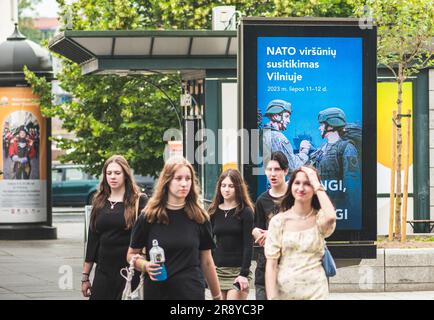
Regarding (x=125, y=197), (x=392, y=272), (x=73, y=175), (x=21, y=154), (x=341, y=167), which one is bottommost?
(x=392, y=272)

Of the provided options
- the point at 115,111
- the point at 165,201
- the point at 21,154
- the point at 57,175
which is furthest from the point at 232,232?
the point at 57,175

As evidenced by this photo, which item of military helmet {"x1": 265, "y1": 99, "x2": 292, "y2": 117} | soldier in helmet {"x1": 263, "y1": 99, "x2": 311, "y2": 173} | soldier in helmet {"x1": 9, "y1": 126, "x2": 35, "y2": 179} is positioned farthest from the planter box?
soldier in helmet {"x1": 9, "y1": 126, "x2": 35, "y2": 179}

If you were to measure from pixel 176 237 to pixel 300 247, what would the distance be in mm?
774

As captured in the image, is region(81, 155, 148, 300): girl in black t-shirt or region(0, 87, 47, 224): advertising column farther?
region(0, 87, 47, 224): advertising column

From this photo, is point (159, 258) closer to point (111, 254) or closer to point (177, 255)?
point (177, 255)

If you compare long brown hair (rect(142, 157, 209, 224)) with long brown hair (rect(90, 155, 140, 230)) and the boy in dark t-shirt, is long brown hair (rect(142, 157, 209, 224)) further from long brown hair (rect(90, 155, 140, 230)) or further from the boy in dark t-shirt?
the boy in dark t-shirt

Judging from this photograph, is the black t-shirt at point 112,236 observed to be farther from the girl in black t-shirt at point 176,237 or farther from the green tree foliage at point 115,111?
the green tree foliage at point 115,111

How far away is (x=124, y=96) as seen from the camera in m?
25.5

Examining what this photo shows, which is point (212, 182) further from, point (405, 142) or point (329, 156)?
point (329, 156)

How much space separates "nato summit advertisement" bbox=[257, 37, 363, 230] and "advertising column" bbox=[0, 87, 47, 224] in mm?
12694

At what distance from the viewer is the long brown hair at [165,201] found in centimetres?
801

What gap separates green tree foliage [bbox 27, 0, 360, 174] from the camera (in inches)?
997

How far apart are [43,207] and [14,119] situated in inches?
71.1

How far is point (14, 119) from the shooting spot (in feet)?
81.9
